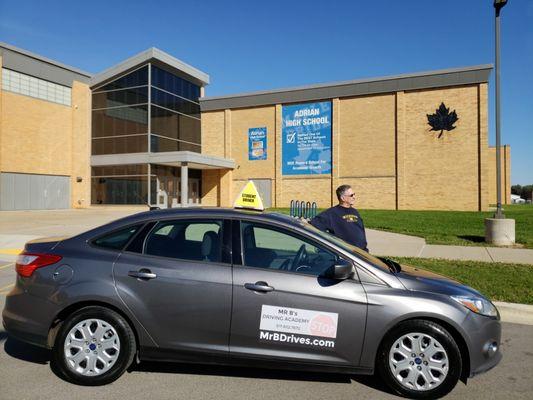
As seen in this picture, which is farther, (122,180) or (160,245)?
(122,180)

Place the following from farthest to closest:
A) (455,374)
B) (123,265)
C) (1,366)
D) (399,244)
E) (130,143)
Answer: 1. (130,143)
2. (399,244)
3. (1,366)
4. (123,265)
5. (455,374)

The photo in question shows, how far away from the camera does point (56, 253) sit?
3.64 meters

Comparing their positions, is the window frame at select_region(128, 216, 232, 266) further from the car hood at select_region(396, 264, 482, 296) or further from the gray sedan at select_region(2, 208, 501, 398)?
the car hood at select_region(396, 264, 482, 296)

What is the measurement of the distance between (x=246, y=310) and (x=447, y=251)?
8.52m

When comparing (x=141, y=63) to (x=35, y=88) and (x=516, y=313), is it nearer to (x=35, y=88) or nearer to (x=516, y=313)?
(x=35, y=88)

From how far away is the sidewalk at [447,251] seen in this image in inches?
370

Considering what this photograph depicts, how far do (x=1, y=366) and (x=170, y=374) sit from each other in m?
1.56

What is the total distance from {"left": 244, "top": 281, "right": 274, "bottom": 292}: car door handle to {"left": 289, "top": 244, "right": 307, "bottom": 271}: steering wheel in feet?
1.01

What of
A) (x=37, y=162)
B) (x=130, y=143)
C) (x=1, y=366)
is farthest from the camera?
(x=130, y=143)

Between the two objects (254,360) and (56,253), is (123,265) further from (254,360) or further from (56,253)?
(254,360)

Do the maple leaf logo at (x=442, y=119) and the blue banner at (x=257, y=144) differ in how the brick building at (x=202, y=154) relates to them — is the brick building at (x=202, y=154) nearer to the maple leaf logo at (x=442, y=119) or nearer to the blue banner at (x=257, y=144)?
the maple leaf logo at (x=442, y=119)

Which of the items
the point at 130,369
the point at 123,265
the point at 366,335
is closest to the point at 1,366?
the point at 130,369

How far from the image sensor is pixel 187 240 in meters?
3.68

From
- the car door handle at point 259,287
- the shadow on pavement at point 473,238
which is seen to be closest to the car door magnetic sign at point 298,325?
the car door handle at point 259,287
